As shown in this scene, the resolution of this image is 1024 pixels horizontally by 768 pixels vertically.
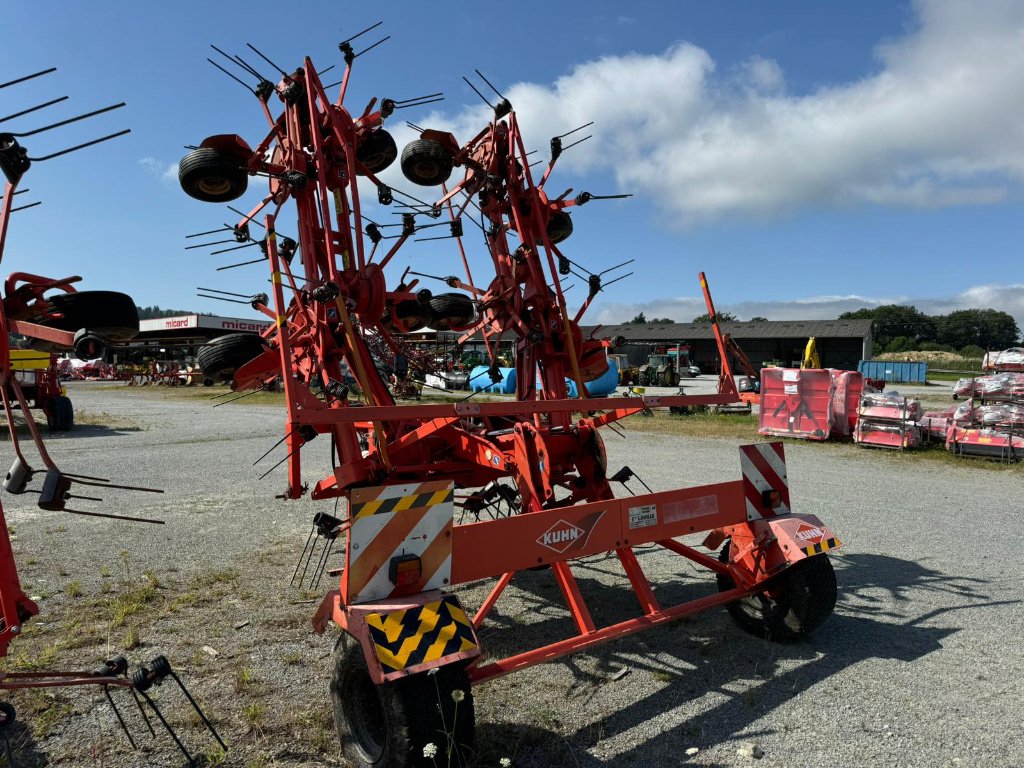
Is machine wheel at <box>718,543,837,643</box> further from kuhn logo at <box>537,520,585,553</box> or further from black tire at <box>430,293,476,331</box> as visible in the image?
black tire at <box>430,293,476,331</box>

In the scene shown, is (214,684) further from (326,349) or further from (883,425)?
(883,425)

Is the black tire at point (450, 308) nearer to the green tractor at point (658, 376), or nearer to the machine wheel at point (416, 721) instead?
the machine wheel at point (416, 721)

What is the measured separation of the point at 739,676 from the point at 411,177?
4.82 m

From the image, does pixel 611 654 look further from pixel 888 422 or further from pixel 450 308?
pixel 888 422

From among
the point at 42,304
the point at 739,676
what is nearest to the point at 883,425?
the point at 739,676

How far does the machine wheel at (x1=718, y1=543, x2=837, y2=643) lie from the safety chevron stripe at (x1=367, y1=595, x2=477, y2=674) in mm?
2332

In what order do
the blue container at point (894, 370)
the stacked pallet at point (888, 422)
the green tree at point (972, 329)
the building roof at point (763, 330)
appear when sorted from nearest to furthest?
the stacked pallet at point (888, 422) < the blue container at point (894, 370) < the building roof at point (763, 330) < the green tree at point (972, 329)

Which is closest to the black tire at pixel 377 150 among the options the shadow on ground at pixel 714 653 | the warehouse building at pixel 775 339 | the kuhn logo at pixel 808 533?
the shadow on ground at pixel 714 653

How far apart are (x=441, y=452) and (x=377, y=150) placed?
276 cm

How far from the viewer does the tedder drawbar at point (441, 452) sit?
117 inches

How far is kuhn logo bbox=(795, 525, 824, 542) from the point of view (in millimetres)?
4199

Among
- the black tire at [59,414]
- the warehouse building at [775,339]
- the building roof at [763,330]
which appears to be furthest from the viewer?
the building roof at [763,330]

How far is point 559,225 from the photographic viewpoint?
6352mm

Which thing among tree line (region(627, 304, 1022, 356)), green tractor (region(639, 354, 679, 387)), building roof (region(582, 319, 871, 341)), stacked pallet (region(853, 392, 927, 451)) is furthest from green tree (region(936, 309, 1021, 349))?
stacked pallet (region(853, 392, 927, 451))
